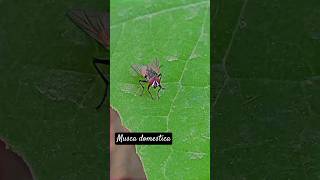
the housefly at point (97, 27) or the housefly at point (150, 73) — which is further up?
the housefly at point (97, 27)

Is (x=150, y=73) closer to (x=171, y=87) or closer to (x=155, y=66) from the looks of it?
(x=155, y=66)
